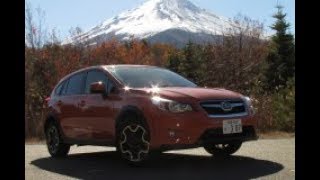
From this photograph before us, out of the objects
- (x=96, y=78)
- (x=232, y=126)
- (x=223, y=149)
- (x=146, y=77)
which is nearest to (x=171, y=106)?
(x=232, y=126)

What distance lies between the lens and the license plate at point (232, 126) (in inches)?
295

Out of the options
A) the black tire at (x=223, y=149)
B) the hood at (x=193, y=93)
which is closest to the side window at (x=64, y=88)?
the hood at (x=193, y=93)

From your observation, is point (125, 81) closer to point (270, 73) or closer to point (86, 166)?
point (86, 166)

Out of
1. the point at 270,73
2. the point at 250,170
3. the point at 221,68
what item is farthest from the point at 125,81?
the point at 270,73

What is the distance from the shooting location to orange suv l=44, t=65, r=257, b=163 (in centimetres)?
740

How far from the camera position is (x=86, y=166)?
341 inches

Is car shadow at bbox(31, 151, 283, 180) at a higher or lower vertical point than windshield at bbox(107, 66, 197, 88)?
lower

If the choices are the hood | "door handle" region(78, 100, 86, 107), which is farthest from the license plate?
"door handle" region(78, 100, 86, 107)

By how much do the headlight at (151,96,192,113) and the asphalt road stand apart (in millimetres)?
831

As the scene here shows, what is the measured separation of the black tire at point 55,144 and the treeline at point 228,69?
5628mm

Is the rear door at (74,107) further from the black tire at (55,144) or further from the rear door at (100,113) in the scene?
the black tire at (55,144)

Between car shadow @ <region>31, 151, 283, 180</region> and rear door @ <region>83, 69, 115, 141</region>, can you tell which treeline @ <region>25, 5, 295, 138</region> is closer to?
car shadow @ <region>31, 151, 283, 180</region>

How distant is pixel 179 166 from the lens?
26.5 ft
